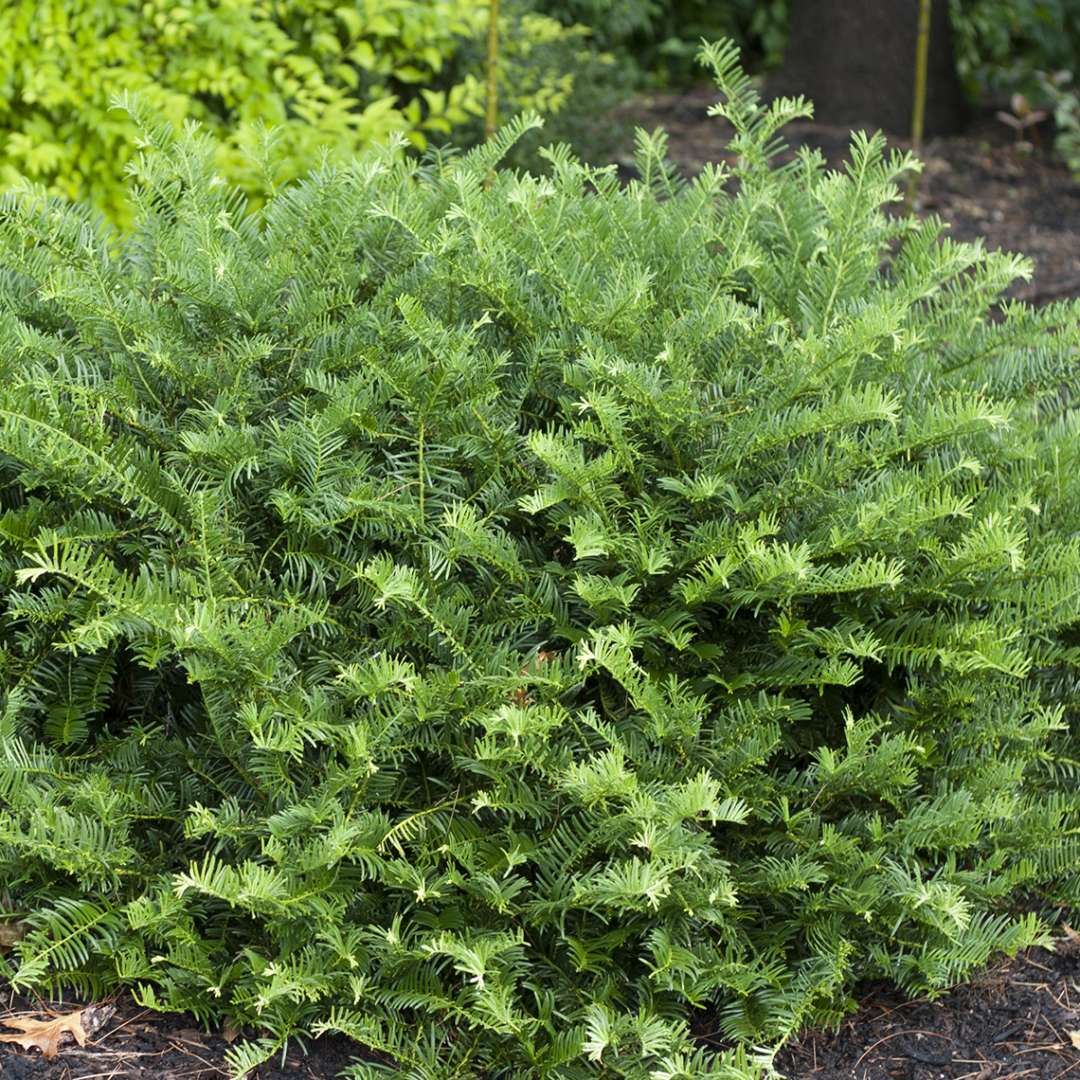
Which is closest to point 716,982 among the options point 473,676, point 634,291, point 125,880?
point 473,676

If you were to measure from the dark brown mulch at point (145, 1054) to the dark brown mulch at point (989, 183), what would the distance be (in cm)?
508

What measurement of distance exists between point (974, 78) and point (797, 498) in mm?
8717

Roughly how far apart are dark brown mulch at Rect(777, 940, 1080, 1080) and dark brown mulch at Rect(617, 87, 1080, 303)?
4.27m

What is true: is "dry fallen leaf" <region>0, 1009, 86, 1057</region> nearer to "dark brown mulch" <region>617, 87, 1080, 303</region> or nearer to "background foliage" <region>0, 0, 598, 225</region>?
"background foliage" <region>0, 0, 598, 225</region>

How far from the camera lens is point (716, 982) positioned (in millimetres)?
2424

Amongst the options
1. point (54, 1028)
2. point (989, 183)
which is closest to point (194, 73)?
point (54, 1028)

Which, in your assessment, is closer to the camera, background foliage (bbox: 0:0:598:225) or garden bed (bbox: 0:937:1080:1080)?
garden bed (bbox: 0:937:1080:1080)

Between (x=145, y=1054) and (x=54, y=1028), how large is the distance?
0.53ft

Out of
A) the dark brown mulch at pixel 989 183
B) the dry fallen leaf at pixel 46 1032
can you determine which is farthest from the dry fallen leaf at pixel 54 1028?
the dark brown mulch at pixel 989 183

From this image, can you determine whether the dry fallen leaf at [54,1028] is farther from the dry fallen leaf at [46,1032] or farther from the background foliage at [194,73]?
the background foliage at [194,73]

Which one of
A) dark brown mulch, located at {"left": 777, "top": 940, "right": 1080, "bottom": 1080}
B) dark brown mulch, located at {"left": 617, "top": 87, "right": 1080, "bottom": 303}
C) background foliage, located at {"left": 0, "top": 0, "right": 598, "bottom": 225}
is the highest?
background foliage, located at {"left": 0, "top": 0, "right": 598, "bottom": 225}

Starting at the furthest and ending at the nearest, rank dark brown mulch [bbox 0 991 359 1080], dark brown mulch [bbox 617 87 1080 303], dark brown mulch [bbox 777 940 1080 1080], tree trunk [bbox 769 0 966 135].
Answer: tree trunk [bbox 769 0 966 135] < dark brown mulch [bbox 617 87 1080 303] < dark brown mulch [bbox 777 940 1080 1080] < dark brown mulch [bbox 0 991 359 1080]

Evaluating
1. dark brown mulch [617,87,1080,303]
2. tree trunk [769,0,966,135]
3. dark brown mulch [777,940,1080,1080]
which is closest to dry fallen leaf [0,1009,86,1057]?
dark brown mulch [777,940,1080,1080]

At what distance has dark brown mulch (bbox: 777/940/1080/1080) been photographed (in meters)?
2.56
